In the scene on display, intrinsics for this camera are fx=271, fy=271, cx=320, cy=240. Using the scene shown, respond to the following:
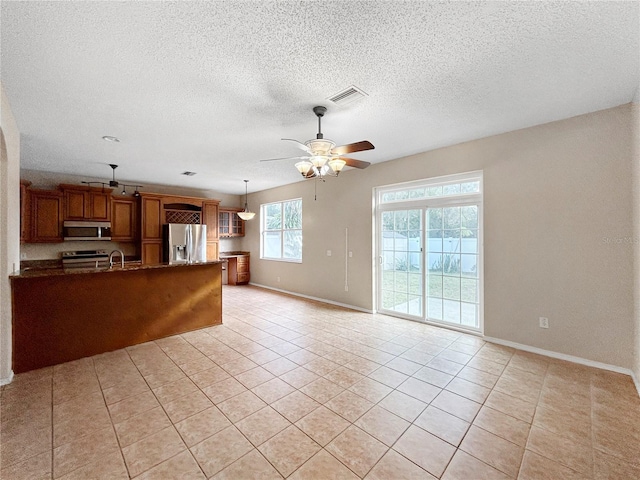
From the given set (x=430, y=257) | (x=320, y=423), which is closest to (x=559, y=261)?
(x=430, y=257)

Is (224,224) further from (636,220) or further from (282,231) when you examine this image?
(636,220)

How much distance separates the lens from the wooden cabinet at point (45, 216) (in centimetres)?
509

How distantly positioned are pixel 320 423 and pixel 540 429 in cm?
162

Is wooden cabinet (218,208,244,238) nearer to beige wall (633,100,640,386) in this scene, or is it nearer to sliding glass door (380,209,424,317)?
sliding glass door (380,209,424,317)

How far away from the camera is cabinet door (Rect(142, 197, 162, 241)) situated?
629cm

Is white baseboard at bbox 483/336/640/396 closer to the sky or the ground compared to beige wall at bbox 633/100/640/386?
closer to the ground

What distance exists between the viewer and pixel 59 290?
312cm

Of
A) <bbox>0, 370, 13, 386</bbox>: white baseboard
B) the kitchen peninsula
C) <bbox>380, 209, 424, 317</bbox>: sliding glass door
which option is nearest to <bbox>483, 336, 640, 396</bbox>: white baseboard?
<bbox>380, 209, 424, 317</bbox>: sliding glass door

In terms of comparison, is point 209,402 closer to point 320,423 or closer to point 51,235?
point 320,423

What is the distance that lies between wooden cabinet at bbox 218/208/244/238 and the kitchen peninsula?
146 inches

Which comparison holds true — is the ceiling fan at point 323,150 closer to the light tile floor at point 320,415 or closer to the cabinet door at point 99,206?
the light tile floor at point 320,415

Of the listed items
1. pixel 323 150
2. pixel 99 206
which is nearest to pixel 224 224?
pixel 99 206

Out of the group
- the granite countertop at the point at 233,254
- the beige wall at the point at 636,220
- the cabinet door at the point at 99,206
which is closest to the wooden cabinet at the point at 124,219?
the cabinet door at the point at 99,206

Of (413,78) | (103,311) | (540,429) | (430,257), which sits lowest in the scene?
(540,429)
